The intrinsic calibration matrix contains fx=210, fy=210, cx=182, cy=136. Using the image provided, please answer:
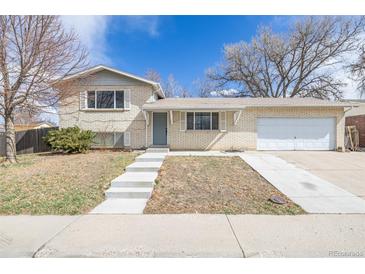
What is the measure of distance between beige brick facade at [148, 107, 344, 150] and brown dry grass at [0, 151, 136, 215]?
4.87m

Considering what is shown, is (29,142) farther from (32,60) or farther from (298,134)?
(298,134)

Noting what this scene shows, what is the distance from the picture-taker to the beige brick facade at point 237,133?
12.8 metres

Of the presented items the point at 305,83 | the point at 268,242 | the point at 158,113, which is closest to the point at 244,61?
the point at 305,83

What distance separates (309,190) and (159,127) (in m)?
9.12

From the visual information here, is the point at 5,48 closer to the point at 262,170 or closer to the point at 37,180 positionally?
the point at 37,180

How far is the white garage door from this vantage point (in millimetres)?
12773

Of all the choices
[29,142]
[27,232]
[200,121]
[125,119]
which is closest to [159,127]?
[125,119]

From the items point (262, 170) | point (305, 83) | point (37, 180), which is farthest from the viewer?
point (305, 83)

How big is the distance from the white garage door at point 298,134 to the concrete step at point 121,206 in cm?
982

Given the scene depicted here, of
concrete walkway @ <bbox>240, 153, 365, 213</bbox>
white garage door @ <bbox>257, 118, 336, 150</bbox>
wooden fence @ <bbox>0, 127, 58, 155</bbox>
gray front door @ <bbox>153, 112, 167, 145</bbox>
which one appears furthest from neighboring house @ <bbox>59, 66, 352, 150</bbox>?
concrete walkway @ <bbox>240, 153, 365, 213</bbox>

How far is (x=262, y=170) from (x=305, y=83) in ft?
77.5

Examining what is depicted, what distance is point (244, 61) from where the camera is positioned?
1065 inches

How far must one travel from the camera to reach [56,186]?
5840 millimetres

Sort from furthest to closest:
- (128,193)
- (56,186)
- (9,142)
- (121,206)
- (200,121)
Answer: (200,121) → (9,142) → (56,186) → (128,193) → (121,206)
